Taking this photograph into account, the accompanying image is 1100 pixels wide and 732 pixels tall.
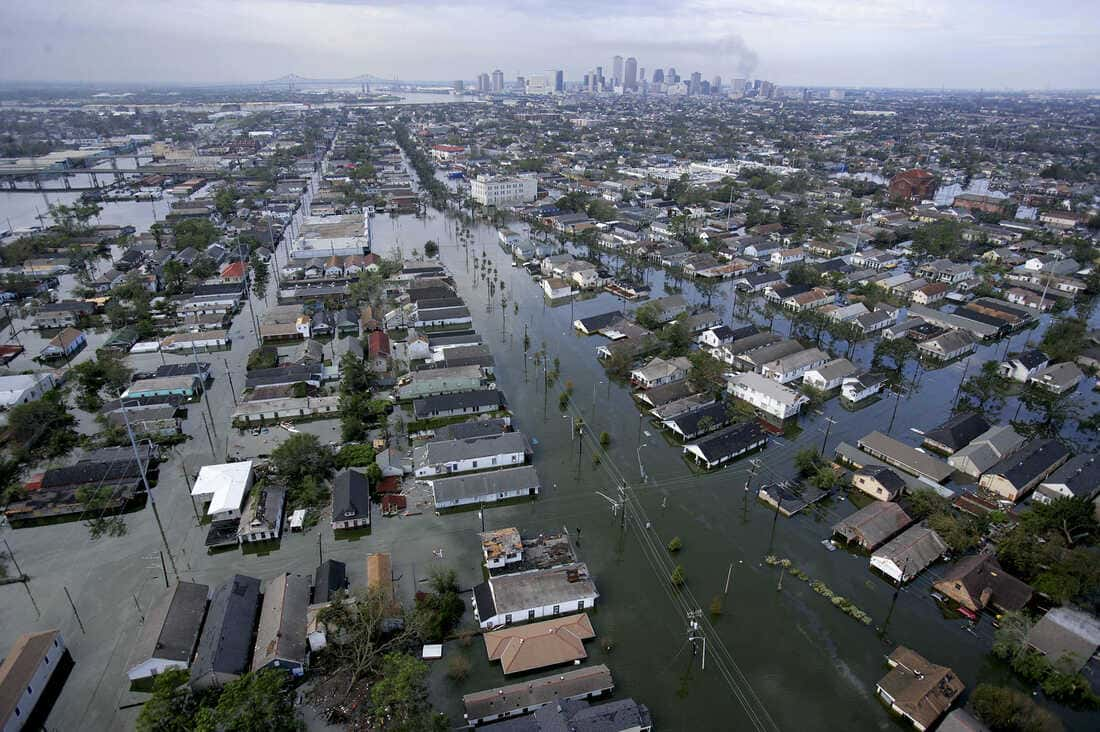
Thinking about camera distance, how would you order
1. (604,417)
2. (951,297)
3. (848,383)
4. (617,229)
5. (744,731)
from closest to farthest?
(744,731) → (604,417) → (848,383) → (951,297) → (617,229)

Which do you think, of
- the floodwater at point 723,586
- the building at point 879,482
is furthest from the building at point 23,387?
the building at point 879,482

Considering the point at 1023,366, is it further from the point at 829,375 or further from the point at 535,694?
the point at 535,694

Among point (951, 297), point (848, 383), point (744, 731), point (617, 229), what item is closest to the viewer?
point (744, 731)

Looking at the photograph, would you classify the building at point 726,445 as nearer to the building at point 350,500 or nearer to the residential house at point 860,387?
the residential house at point 860,387

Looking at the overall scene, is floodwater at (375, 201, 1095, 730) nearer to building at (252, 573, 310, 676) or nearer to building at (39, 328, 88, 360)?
building at (252, 573, 310, 676)

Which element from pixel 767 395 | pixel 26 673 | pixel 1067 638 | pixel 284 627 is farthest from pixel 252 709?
pixel 767 395

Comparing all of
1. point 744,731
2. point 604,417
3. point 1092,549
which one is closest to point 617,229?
point 604,417

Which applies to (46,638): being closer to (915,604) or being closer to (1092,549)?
(915,604)
